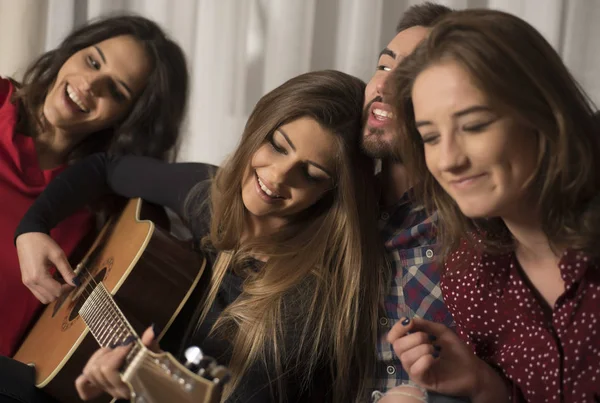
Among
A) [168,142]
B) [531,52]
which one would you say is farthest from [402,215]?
[168,142]

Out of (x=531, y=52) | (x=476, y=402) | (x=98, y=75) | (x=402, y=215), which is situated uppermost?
(x=531, y=52)

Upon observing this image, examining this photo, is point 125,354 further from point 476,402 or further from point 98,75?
point 98,75

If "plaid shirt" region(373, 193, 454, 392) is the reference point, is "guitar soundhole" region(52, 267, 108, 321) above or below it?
below

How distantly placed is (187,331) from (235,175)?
33cm

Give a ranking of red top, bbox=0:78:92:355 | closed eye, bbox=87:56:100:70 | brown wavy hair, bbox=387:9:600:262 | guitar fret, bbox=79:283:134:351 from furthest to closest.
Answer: closed eye, bbox=87:56:100:70, red top, bbox=0:78:92:355, guitar fret, bbox=79:283:134:351, brown wavy hair, bbox=387:9:600:262

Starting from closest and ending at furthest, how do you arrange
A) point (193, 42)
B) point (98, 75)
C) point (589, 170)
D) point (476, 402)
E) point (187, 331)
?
1. point (589, 170)
2. point (476, 402)
3. point (187, 331)
4. point (98, 75)
5. point (193, 42)

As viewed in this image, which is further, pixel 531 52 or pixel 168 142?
pixel 168 142

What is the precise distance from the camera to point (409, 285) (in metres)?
1.44

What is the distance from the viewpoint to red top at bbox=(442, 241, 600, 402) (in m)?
1.07

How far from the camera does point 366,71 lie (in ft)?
6.38

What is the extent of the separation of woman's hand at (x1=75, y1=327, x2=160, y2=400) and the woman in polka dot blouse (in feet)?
1.26

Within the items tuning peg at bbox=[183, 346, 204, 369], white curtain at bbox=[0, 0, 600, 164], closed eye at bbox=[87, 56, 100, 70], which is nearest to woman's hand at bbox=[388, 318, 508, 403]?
tuning peg at bbox=[183, 346, 204, 369]

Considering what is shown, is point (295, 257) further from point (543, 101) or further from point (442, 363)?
point (543, 101)

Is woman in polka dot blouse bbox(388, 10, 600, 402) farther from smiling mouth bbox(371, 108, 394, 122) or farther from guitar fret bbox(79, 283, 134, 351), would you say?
guitar fret bbox(79, 283, 134, 351)
